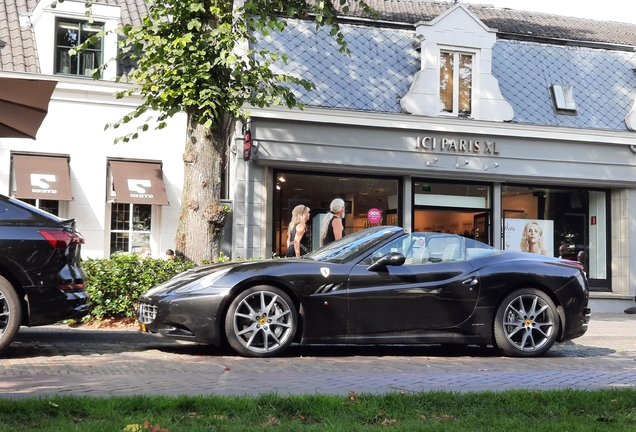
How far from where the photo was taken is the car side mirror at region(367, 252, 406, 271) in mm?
8469

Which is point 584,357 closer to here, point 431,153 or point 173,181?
point 431,153

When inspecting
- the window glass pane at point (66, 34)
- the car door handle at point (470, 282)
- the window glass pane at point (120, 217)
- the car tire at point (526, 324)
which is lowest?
the car tire at point (526, 324)

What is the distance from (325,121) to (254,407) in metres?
14.1

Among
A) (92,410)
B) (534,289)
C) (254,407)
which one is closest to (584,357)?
(534,289)

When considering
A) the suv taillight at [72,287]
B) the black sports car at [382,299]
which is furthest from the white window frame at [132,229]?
the suv taillight at [72,287]

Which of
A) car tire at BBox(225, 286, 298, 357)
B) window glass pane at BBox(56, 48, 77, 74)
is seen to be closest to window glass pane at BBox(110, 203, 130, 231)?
window glass pane at BBox(56, 48, 77, 74)

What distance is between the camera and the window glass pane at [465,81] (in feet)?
65.9

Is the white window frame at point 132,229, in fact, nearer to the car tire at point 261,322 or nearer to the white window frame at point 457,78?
the white window frame at point 457,78

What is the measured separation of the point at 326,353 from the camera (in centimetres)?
893

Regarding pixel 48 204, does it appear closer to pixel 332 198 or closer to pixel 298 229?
pixel 332 198

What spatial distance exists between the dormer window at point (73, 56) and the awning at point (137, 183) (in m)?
2.23

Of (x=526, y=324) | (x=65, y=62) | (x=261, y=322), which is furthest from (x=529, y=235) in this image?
(x=261, y=322)

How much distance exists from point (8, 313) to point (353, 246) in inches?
136

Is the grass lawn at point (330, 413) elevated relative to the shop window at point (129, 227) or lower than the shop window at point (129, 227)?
lower
